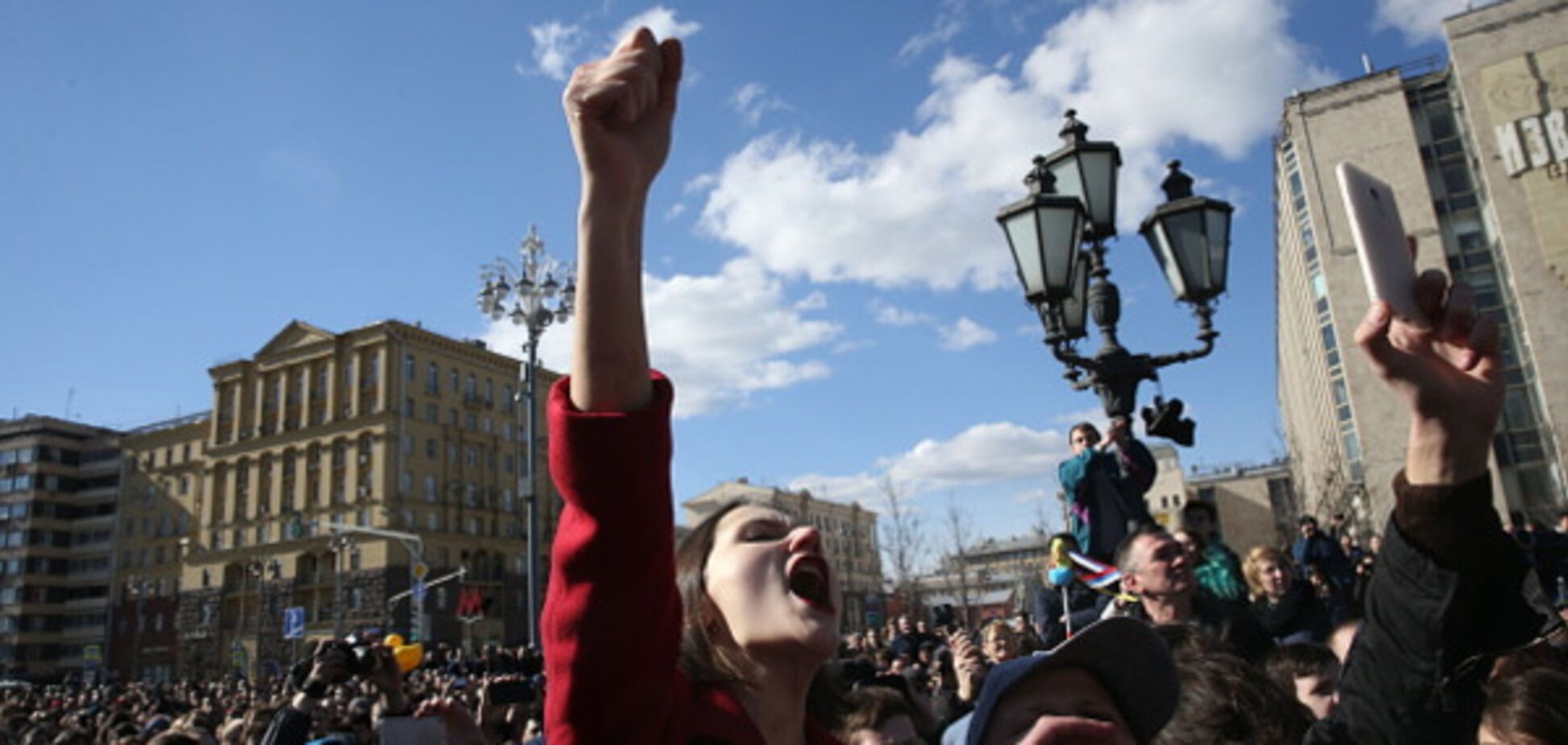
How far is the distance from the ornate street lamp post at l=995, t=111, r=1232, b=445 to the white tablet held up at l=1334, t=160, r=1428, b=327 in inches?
181

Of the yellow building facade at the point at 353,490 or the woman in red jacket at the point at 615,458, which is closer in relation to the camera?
the woman in red jacket at the point at 615,458

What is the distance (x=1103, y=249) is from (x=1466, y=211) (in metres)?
48.8

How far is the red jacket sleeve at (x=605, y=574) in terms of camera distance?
1373mm

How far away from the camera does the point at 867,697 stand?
4492 mm

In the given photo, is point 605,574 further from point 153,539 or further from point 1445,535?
point 153,539

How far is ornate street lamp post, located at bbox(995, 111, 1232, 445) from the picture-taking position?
596 cm

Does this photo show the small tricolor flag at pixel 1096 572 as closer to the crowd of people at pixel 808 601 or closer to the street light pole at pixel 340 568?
the crowd of people at pixel 808 601

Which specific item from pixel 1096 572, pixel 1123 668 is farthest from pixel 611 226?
pixel 1096 572

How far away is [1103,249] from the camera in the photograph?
6.66 meters

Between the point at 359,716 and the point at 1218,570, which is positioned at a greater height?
the point at 1218,570

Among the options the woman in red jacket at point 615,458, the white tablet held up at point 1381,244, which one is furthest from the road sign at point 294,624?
the white tablet held up at point 1381,244

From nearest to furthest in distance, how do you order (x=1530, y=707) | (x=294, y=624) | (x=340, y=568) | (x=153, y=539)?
(x=1530, y=707)
(x=294, y=624)
(x=340, y=568)
(x=153, y=539)

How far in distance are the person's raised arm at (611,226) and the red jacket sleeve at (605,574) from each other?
2.0 inches

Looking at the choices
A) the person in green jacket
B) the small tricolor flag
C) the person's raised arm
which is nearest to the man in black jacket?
the person's raised arm
